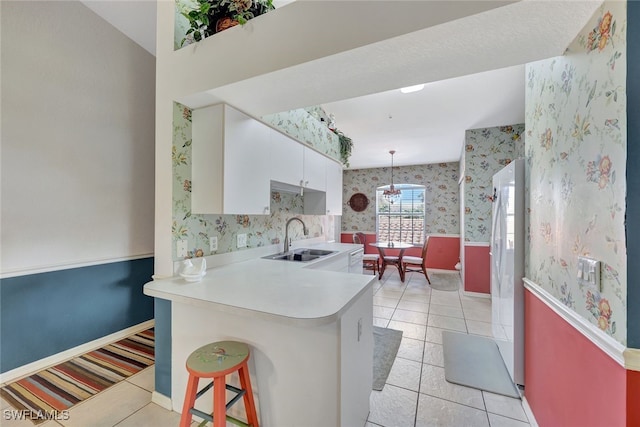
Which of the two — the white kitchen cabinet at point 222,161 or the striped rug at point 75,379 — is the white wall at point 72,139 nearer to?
the striped rug at point 75,379

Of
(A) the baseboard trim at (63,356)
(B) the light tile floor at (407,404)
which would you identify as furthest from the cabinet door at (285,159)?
(A) the baseboard trim at (63,356)

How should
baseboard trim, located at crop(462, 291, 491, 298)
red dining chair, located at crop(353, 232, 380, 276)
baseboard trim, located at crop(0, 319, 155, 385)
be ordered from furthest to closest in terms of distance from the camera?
red dining chair, located at crop(353, 232, 380, 276) < baseboard trim, located at crop(462, 291, 491, 298) < baseboard trim, located at crop(0, 319, 155, 385)

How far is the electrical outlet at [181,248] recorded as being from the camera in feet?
5.38

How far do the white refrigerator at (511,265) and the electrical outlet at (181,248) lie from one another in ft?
7.63

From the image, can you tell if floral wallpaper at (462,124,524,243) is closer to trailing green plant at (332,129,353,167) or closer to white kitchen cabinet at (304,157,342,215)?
trailing green plant at (332,129,353,167)

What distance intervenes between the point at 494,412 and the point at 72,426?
8.75 feet

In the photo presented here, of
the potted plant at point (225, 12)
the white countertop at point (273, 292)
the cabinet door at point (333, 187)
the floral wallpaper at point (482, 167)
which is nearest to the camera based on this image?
the white countertop at point (273, 292)

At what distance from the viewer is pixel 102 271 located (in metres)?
2.42

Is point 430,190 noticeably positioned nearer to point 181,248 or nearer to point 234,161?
point 234,161

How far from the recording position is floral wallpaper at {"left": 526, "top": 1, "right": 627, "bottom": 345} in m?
0.82

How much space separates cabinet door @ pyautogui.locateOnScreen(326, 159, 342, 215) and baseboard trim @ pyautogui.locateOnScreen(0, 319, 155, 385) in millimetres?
2607

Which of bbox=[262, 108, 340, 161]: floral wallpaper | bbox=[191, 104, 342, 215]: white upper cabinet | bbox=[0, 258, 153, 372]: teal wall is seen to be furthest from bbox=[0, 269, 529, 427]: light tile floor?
bbox=[262, 108, 340, 161]: floral wallpaper

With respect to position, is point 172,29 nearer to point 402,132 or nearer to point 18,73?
point 18,73

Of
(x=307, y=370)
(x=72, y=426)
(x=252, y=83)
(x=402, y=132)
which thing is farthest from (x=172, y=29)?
(x=402, y=132)
